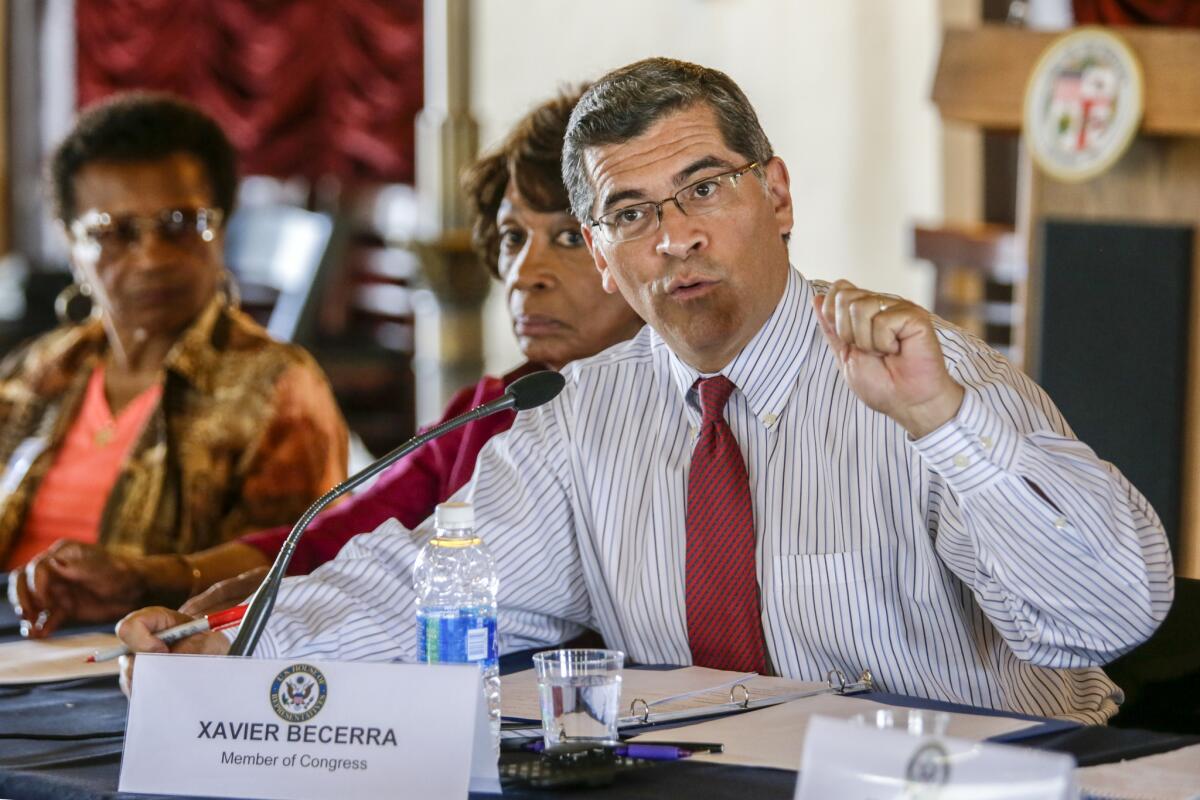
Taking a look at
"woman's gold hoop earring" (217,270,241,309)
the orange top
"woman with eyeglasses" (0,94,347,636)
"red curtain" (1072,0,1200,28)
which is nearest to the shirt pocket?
"woman with eyeglasses" (0,94,347,636)

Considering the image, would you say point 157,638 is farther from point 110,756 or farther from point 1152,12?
point 1152,12

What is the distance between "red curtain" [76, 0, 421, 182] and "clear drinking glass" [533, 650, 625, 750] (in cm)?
622

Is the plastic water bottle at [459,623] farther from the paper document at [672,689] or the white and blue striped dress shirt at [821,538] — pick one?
the white and blue striped dress shirt at [821,538]

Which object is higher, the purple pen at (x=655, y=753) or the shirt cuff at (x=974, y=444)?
the shirt cuff at (x=974, y=444)

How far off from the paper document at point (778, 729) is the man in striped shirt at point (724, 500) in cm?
15

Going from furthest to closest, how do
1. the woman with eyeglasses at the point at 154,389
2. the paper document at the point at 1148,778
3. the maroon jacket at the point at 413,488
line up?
the woman with eyeglasses at the point at 154,389, the maroon jacket at the point at 413,488, the paper document at the point at 1148,778

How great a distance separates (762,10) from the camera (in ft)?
17.9

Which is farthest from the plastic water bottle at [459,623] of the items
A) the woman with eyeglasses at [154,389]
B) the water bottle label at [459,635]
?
the woman with eyeglasses at [154,389]

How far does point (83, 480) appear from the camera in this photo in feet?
8.50

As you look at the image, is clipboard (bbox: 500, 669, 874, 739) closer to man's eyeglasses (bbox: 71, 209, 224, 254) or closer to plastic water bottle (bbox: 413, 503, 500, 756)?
plastic water bottle (bbox: 413, 503, 500, 756)

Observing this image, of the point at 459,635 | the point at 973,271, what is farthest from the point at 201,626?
the point at 973,271

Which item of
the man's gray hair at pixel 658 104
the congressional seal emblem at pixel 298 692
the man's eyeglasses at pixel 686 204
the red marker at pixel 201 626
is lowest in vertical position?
the red marker at pixel 201 626

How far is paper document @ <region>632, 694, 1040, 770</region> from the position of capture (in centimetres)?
132

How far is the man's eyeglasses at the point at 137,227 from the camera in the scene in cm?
259
